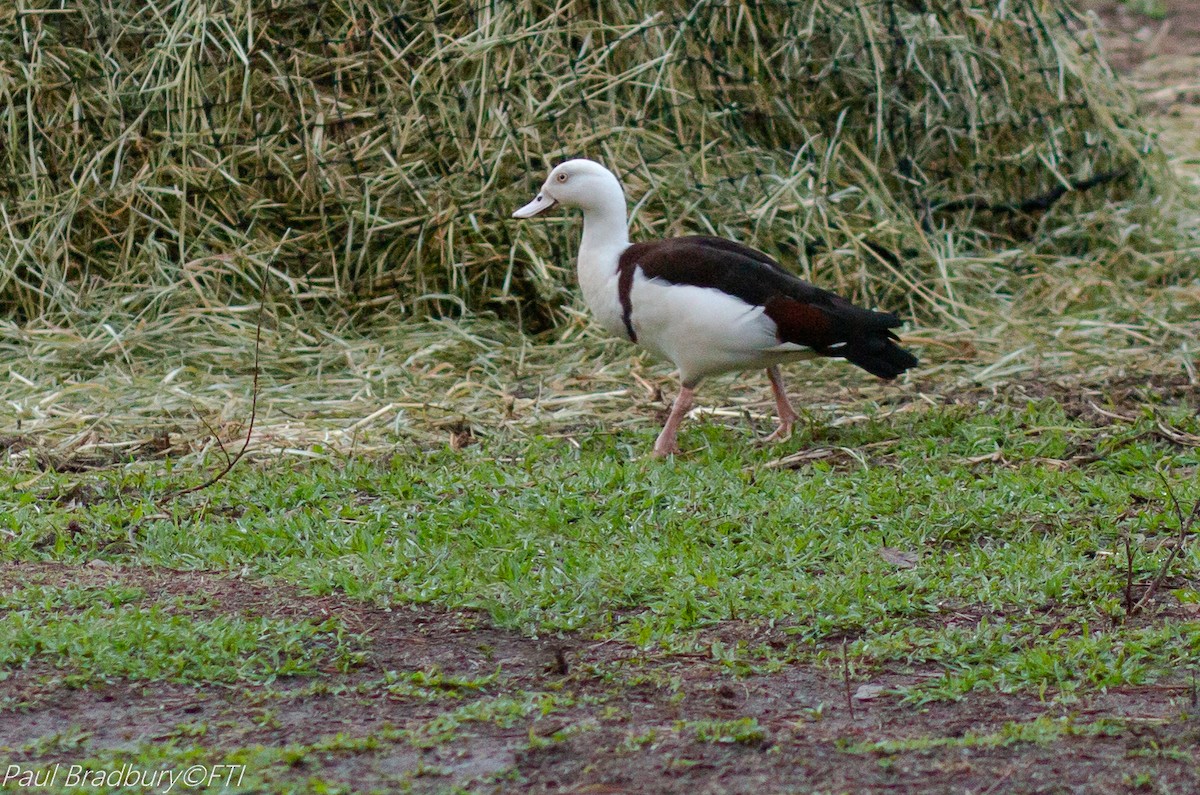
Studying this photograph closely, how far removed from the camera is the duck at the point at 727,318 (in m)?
5.52

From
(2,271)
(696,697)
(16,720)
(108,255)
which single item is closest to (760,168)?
(108,255)

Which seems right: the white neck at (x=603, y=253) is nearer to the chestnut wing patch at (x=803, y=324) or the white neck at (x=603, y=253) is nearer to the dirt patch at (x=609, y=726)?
the chestnut wing patch at (x=803, y=324)

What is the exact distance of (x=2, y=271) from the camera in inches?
292

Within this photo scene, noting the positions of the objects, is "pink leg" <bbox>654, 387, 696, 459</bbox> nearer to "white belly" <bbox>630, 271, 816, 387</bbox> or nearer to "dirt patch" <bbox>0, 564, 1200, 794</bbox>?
"white belly" <bbox>630, 271, 816, 387</bbox>

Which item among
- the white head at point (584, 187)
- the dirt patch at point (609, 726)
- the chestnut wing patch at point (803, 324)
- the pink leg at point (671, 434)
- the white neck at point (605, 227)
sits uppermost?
the white head at point (584, 187)

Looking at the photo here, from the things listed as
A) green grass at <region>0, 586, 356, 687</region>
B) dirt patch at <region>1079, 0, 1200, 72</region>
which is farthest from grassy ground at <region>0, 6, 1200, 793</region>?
dirt patch at <region>1079, 0, 1200, 72</region>

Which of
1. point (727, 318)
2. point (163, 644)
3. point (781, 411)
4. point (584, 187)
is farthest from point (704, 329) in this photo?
point (163, 644)

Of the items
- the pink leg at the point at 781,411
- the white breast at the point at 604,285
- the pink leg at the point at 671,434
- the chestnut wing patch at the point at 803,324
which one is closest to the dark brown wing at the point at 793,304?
the chestnut wing patch at the point at 803,324

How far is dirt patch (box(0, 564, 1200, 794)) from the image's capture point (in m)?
3.02

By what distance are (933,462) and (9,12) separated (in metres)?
5.22

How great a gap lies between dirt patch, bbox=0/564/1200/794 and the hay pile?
3.76m

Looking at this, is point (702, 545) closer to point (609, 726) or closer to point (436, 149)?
point (609, 726)

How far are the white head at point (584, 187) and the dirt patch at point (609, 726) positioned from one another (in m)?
2.58

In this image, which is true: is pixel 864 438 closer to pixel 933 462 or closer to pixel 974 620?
pixel 933 462
